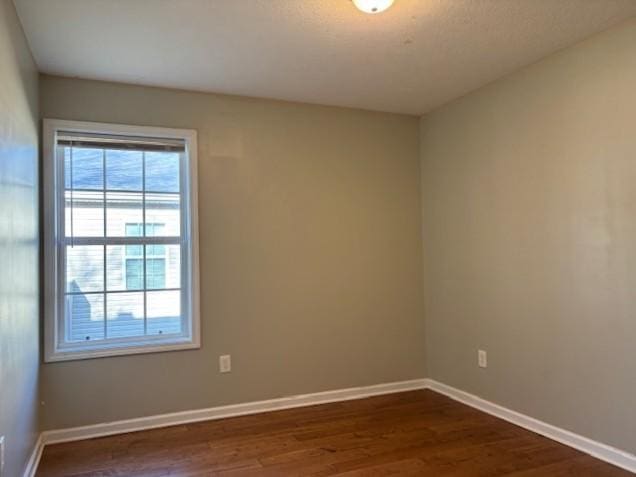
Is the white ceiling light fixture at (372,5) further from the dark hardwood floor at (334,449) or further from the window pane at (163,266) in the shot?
the dark hardwood floor at (334,449)

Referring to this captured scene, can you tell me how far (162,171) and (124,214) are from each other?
1.32 ft

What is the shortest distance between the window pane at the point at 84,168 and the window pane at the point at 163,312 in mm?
846

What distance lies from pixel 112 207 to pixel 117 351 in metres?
0.97

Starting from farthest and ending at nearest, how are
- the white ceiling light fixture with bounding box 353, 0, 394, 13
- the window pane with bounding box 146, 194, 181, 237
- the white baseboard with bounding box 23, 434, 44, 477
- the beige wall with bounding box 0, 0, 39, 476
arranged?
the window pane with bounding box 146, 194, 181, 237
the white baseboard with bounding box 23, 434, 44, 477
the white ceiling light fixture with bounding box 353, 0, 394, 13
the beige wall with bounding box 0, 0, 39, 476

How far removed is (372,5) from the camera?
206cm

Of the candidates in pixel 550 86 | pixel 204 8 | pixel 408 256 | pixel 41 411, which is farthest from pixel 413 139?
pixel 41 411

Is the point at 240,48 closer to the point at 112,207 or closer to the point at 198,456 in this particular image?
the point at 112,207

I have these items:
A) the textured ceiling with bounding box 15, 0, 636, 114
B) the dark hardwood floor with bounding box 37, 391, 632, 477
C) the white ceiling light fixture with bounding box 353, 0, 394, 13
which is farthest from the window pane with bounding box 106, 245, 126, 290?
the white ceiling light fixture with bounding box 353, 0, 394, 13

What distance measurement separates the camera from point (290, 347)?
349 cm

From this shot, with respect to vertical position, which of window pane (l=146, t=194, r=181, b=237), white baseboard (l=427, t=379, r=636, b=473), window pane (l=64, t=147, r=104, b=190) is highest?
window pane (l=64, t=147, r=104, b=190)

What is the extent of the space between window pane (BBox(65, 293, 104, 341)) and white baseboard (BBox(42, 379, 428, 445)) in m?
0.58

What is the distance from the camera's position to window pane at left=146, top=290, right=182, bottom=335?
3.21m

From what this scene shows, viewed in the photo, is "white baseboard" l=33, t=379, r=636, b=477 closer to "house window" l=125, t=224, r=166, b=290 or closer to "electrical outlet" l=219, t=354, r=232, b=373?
"electrical outlet" l=219, t=354, r=232, b=373

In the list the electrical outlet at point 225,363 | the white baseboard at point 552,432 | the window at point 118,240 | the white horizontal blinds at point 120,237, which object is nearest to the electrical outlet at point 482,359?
the white baseboard at point 552,432
